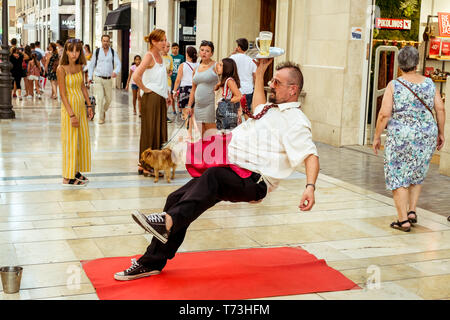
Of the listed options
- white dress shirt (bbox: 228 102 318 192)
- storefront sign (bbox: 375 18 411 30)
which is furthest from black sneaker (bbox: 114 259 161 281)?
storefront sign (bbox: 375 18 411 30)

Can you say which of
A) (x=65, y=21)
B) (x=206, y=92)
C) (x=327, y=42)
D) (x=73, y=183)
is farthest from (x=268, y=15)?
(x=65, y=21)

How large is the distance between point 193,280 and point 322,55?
8348 mm

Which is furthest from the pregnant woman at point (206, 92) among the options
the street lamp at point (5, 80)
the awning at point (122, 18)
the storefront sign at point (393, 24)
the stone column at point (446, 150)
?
the awning at point (122, 18)

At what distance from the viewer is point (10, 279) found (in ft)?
13.6

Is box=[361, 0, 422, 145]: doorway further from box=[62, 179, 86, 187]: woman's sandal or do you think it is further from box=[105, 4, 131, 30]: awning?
box=[105, 4, 131, 30]: awning

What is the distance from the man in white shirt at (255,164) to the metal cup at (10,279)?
2.19 feet

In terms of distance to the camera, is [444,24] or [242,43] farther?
[444,24]

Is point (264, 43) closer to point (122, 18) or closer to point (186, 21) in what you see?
point (186, 21)

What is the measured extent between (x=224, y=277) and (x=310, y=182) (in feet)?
3.42

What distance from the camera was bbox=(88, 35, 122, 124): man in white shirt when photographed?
14.1m

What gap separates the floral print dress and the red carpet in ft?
5.35

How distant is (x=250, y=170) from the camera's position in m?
4.26
